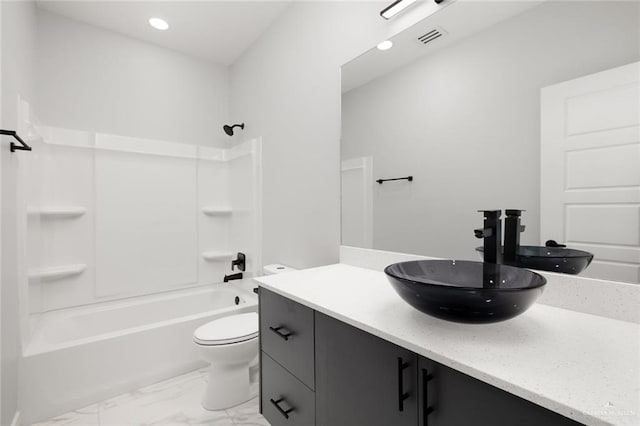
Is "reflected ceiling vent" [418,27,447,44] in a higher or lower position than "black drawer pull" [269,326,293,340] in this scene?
higher

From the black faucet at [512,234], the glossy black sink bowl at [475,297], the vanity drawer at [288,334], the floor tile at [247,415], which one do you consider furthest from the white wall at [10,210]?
the black faucet at [512,234]

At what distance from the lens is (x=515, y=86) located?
1115mm

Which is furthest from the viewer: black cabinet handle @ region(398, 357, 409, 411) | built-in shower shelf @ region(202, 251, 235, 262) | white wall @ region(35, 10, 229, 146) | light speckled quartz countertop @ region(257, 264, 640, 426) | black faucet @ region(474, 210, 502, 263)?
built-in shower shelf @ region(202, 251, 235, 262)

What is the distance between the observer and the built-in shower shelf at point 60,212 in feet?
7.21

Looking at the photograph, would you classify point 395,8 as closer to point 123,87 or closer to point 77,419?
point 123,87

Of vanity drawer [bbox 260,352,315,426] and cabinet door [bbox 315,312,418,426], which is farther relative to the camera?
vanity drawer [bbox 260,352,315,426]

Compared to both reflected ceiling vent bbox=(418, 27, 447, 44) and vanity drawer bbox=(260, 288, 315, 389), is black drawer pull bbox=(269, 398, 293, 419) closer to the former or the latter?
vanity drawer bbox=(260, 288, 315, 389)

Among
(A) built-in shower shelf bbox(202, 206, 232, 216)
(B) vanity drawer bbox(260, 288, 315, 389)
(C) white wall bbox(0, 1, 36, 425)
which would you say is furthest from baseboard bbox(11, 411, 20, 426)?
(A) built-in shower shelf bbox(202, 206, 232, 216)

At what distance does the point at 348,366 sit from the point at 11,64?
2293 millimetres

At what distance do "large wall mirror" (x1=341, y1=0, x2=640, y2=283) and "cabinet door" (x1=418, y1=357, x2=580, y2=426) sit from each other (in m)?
0.64

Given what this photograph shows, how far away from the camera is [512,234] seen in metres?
1.11

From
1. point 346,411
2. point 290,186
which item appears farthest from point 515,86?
point 290,186

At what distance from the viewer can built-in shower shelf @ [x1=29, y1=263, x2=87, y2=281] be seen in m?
2.19

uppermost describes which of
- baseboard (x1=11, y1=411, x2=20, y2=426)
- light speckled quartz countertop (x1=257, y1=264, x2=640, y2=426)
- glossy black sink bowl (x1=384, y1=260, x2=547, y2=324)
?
glossy black sink bowl (x1=384, y1=260, x2=547, y2=324)
